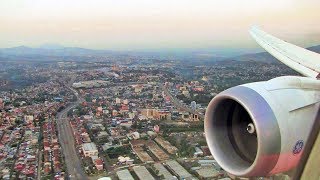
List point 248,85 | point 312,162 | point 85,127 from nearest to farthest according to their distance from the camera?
point 312,162, point 248,85, point 85,127

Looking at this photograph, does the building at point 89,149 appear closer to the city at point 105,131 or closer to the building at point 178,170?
the city at point 105,131

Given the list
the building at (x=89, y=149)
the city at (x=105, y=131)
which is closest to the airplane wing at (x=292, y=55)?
the city at (x=105, y=131)

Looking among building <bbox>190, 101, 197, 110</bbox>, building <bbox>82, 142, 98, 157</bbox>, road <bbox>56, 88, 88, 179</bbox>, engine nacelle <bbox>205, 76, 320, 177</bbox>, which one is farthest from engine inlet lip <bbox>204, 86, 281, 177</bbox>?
building <bbox>190, 101, 197, 110</bbox>

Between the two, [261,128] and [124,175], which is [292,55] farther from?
[124,175]

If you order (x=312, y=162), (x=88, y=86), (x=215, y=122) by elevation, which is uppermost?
(x=312, y=162)

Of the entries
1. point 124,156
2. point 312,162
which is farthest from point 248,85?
point 124,156

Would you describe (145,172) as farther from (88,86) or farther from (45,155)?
(88,86)

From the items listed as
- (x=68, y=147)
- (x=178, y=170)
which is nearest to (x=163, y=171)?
→ (x=178, y=170)

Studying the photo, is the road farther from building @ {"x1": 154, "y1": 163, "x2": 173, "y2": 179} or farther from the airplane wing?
the airplane wing
